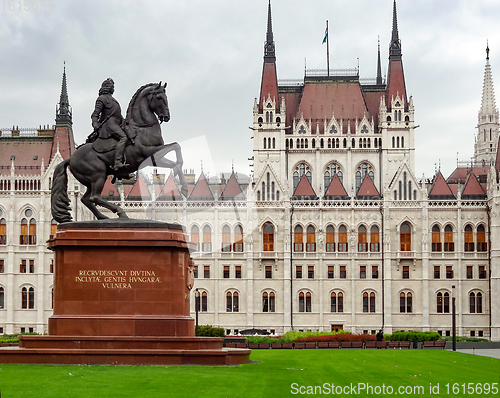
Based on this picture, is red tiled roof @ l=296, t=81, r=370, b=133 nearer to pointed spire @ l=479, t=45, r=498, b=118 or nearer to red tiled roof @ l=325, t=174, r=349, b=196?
red tiled roof @ l=325, t=174, r=349, b=196

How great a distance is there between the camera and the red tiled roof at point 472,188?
9081 centimetres

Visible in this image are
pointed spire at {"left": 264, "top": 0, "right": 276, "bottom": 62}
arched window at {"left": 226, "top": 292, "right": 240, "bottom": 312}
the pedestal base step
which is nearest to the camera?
the pedestal base step

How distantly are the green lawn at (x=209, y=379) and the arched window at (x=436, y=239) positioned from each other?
57.4m

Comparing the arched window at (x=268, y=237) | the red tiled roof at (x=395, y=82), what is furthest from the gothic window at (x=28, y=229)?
the red tiled roof at (x=395, y=82)

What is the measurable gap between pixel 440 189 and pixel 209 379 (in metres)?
69.8

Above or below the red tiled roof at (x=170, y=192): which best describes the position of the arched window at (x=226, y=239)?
below

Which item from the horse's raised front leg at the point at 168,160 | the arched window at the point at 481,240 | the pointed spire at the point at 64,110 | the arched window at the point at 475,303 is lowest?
the arched window at the point at 475,303

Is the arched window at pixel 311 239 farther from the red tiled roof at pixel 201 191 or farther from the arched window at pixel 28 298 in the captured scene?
the arched window at pixel 28 298

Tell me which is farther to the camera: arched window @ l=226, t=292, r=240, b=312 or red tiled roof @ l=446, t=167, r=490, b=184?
red tiled roof @ l=446, t=167, r=490, b=184

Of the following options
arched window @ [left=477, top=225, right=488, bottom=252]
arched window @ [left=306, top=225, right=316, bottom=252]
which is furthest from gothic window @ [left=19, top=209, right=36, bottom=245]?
arched window @ [left=477, top=225, right=488, bottom=252]

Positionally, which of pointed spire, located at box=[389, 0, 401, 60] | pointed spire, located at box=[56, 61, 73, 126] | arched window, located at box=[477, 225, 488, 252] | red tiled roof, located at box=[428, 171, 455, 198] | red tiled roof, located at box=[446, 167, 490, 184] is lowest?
arched window, located at box=[477, 225, 488, 252]

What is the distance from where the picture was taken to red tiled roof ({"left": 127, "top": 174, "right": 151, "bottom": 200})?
302 ft

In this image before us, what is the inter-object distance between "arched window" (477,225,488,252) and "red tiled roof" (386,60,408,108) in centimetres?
1891

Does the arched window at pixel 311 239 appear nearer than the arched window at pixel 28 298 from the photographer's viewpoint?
No
